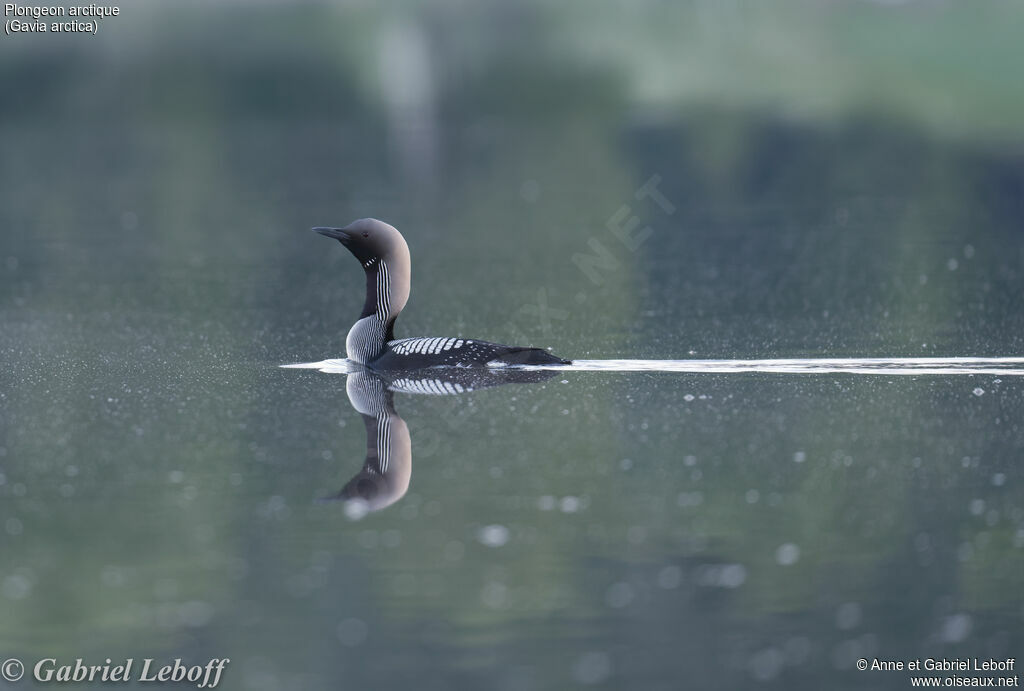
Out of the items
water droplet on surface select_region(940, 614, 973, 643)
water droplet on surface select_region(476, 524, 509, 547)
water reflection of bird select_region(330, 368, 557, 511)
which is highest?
water droplet on surface select_region(940, 614, 973, 643)

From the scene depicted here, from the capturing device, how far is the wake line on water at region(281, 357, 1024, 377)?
10625mm

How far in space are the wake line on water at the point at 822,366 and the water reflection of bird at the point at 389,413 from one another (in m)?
0.27

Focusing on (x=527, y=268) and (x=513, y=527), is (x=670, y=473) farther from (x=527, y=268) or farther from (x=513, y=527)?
(x=527, y=268)

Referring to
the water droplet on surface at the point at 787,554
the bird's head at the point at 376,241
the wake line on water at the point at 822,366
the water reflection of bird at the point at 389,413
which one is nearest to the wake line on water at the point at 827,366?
the wake line on water at the point at 822,366

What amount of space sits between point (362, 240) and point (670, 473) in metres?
3.82

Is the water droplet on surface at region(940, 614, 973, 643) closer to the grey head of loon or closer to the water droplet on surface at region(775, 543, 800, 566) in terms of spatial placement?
the water droplet on surface at region(775, 543, 800, 566)

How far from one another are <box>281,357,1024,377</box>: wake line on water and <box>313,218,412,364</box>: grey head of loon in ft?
0.74

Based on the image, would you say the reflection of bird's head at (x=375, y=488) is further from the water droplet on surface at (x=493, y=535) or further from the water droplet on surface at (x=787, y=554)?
the water droplet on surface at (x=787, y=554)

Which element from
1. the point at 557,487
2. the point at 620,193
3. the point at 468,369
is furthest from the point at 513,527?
the point at 620,193

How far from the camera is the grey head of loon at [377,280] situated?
1118 cm

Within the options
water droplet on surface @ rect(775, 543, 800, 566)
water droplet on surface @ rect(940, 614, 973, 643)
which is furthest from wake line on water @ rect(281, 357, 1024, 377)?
water droplet on surface @ rect(940, 614, 973, 643)

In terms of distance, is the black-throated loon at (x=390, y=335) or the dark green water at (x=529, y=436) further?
the black-throated loon at (x=390, y=335)

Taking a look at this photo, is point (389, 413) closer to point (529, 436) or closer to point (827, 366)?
point (529, 436)

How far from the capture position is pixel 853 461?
8.47 m
